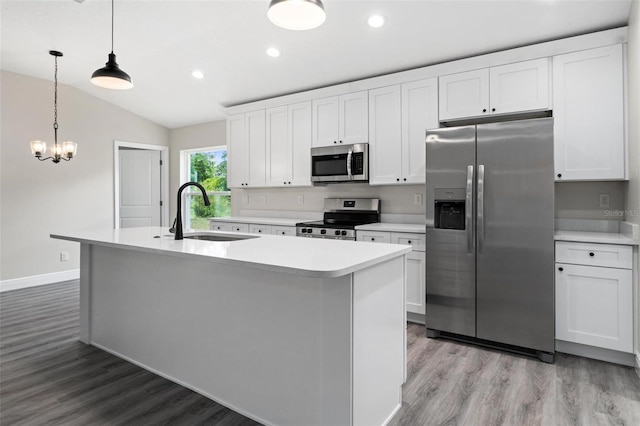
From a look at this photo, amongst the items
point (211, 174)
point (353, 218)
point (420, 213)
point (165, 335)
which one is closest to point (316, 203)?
point (353, 218)

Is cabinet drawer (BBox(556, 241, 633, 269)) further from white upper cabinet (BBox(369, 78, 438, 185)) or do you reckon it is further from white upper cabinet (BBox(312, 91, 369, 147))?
white upper cabinet (BBox(312, 91, 369, 147))

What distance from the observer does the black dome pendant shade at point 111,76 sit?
2.59 meters

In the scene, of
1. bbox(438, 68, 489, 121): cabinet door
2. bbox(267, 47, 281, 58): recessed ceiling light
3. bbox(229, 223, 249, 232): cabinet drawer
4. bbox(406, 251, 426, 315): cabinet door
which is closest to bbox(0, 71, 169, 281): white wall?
bbox(229, 223, 249, 232): cabinet drawer

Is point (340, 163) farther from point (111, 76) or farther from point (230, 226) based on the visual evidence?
point (111, 76)

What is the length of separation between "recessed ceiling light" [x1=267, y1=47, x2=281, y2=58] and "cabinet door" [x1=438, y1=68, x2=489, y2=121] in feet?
5.42

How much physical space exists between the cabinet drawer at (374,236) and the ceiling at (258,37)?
5.56 ft

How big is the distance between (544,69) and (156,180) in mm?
5775

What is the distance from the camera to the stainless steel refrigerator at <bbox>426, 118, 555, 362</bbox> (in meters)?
2.68

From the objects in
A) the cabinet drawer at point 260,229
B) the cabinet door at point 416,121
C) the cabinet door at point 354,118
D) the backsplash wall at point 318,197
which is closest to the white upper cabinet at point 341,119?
the cabinet door at point 354,118

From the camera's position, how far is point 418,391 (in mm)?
2225

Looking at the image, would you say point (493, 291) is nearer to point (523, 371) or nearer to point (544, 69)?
point (523, 371)

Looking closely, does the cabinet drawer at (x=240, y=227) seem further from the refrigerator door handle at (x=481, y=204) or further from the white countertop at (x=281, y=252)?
the refrigerator door handle at (x=481, y=204)

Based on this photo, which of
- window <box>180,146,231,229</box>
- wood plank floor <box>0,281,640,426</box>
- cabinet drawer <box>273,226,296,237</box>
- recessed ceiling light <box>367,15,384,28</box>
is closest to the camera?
wood plank floor <box>0,281,640,426</box>

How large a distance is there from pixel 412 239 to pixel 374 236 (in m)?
0.37
